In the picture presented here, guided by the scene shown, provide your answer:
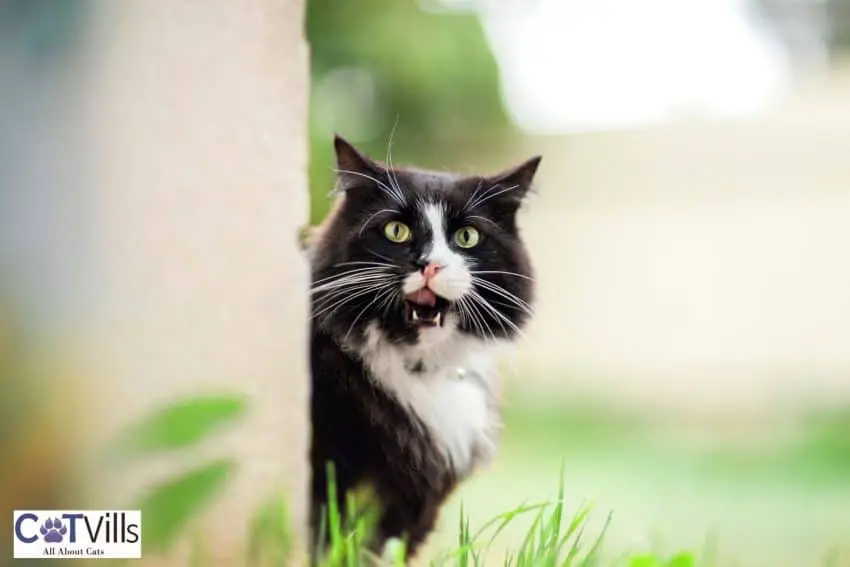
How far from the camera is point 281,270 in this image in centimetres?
123

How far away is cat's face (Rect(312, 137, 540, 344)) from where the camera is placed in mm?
1222

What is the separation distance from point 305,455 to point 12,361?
1.51ft

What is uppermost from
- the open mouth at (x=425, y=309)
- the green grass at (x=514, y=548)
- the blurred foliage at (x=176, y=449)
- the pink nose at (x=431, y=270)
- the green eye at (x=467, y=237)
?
the green eye at (x=467, y=237)

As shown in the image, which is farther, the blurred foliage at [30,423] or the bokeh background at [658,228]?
the bokeh background at [658,228]

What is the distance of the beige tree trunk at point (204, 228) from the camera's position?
1.22 m

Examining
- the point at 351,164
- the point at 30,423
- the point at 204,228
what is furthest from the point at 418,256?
the point at 30,423

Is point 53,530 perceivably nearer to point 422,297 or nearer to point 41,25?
point 422,297

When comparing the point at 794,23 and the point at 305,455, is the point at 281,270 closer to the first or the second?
the point at 305,455

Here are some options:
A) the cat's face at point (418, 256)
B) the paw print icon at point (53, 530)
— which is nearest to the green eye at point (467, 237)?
the cat's face at point (418, 256)

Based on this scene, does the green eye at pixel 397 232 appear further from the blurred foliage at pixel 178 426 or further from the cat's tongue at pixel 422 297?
the blurred foliage at pixel 178 426

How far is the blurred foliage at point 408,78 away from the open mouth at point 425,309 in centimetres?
27

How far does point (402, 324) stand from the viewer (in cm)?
124

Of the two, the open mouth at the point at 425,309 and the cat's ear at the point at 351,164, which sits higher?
the cat's ear at the point at 351,164

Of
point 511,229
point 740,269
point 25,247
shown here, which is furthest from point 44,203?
point 740,269
